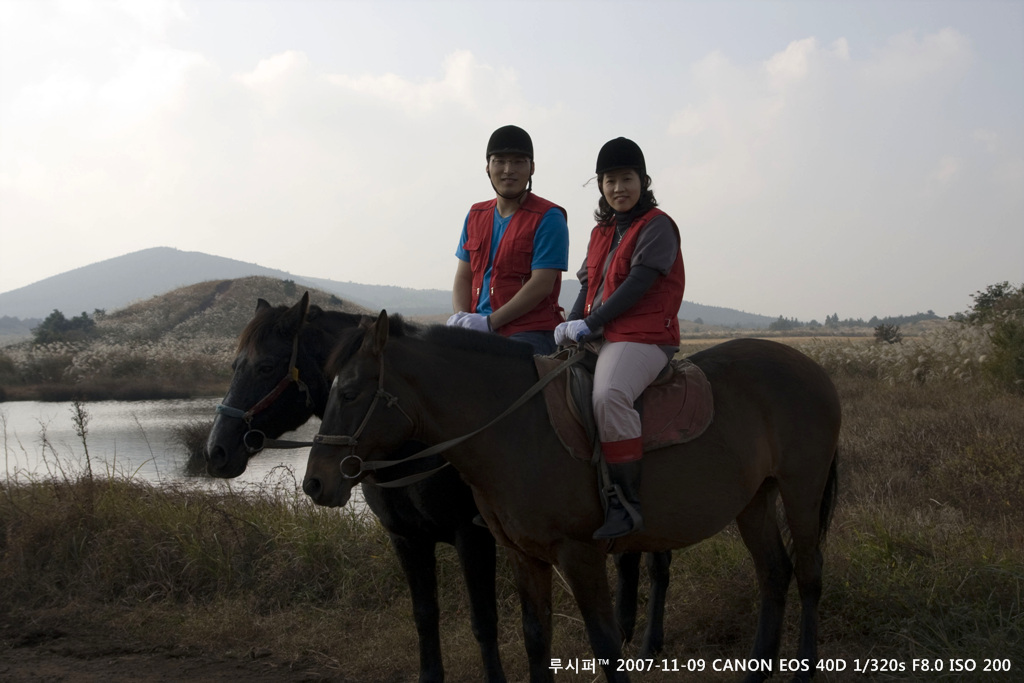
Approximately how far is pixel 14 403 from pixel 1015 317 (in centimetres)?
2349

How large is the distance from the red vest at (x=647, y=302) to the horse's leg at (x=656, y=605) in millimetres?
1736

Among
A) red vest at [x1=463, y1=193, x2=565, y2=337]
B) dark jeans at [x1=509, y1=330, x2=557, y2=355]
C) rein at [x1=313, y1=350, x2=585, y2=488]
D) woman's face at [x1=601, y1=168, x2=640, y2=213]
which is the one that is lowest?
rein at [x1=313, y1=350, x2=585, y2=488]

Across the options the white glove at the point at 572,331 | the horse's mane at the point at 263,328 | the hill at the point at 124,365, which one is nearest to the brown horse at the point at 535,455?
the white glove at the point at 572,331

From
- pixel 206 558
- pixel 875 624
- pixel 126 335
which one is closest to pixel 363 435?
pixel 875 624

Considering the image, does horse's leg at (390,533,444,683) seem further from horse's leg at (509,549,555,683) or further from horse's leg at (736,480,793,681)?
horse's leg at (736,480,793,681)

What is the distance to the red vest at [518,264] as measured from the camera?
4.30 metres

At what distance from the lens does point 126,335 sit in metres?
34.3

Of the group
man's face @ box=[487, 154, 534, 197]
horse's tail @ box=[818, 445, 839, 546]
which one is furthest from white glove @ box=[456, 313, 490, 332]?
horse's tail @ box=[818, 445, 839, 546]

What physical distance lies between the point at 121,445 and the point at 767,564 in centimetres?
1158

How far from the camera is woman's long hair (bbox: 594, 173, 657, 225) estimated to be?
378 centimetres

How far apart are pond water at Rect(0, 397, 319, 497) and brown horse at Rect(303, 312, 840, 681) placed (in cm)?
408

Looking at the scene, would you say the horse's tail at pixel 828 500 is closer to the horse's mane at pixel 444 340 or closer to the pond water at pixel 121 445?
the horse's mane at pixel 444 340

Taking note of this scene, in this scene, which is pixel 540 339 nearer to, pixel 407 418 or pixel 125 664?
pixel 407 418

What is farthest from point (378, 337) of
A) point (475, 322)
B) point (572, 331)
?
point (475, 322)
